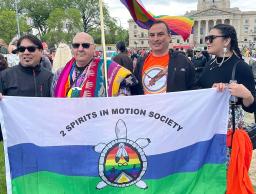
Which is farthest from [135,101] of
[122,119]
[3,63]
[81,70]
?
[3,63]

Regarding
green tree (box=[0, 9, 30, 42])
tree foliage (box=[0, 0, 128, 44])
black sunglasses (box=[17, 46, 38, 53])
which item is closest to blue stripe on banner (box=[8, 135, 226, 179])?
black sunglasses (box=[17, 46, 38, 53])

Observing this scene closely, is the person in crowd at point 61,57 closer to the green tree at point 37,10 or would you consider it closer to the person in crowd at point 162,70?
the person in crowd at point 162,70

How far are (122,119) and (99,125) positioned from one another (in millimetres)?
207

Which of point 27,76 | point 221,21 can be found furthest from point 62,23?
point 221,21

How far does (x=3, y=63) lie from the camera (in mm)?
4832

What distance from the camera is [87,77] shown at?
359 cm

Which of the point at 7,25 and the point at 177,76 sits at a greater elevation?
the point at 7,25

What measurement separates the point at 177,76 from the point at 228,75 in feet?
2.06

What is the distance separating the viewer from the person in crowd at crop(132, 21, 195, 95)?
3910mm

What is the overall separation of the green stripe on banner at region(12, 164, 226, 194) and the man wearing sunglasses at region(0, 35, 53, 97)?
94cm

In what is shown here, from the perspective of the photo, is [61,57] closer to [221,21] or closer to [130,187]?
[130,187]

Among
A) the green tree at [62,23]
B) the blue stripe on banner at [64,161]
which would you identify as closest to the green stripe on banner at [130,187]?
the blue stripe on banner at [64,161]

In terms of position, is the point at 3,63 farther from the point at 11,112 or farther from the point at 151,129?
the point at 151,129

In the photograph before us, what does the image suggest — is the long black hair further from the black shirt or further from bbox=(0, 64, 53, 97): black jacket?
bbox=(0, 64, 53, 97): black jacket
